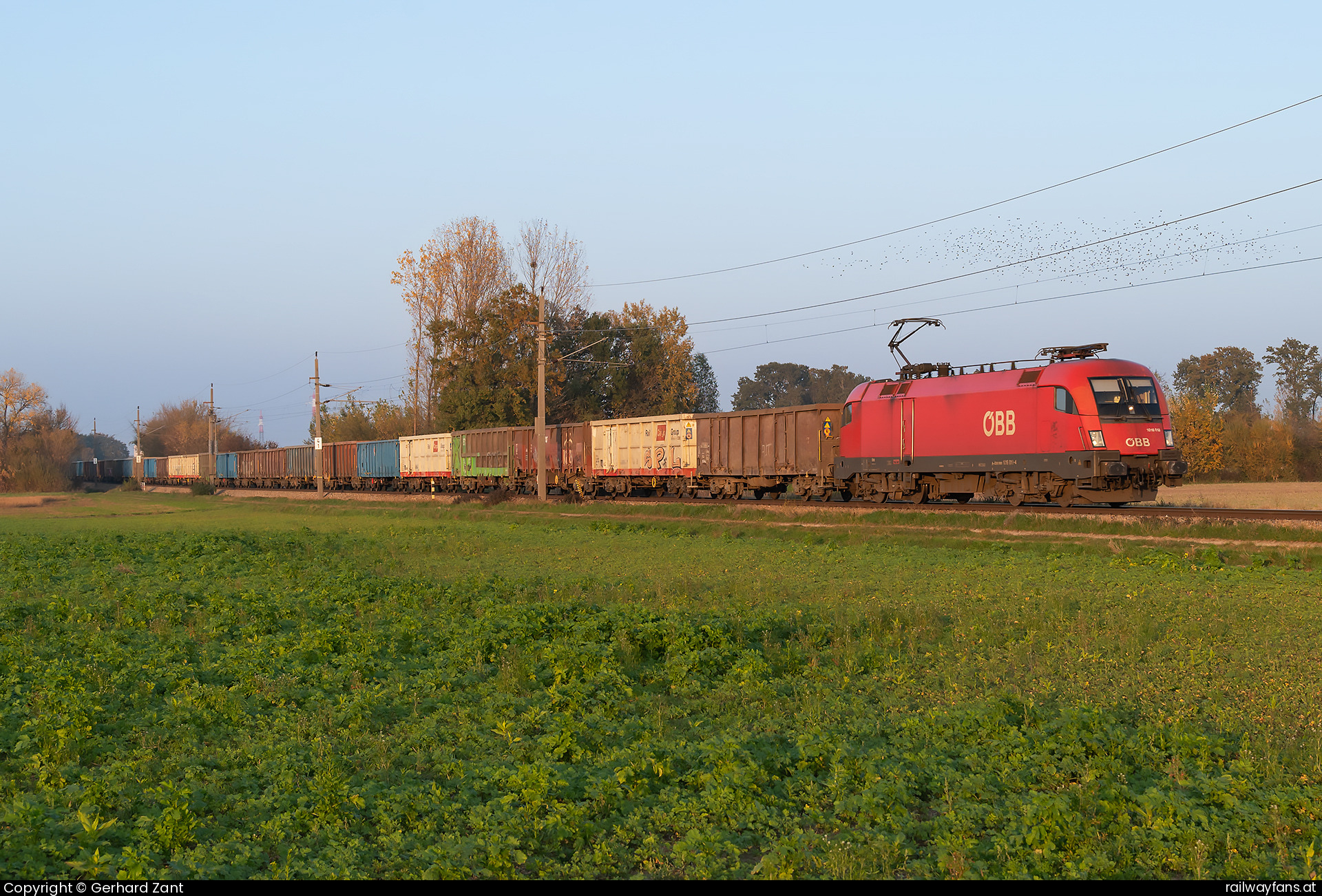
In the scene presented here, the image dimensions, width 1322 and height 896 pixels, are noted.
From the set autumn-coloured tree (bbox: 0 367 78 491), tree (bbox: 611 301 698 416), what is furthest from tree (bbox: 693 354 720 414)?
autumn-coloured tree (bbox: 0 367 78 491)

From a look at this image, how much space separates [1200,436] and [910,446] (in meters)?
50.9

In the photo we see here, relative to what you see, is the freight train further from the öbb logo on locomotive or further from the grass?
the grass

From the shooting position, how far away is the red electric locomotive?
2355 cm

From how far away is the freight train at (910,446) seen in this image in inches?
934

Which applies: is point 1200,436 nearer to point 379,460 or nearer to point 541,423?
point 541,423

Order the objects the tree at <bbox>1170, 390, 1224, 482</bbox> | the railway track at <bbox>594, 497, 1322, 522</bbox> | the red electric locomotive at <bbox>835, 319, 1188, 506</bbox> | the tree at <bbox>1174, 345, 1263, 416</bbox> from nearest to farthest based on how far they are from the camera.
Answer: the railway track at <bbox>594, 497, 1322, 522</bbox> < the red electric locomotive at <bbox>835, 319, 1188, 506</bbox> < the tree at <bbox>1170, 390, 1224, 482</bbox> < the tree at <bbox>1174, 345, 1263, 416</bbox>

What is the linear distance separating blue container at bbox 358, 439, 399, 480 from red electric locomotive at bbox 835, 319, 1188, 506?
120 ft

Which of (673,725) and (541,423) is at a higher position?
(541,423)

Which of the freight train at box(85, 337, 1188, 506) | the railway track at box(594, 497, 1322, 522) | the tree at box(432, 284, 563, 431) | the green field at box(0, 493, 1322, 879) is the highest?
the tree at box(432, 284, 563, 431)

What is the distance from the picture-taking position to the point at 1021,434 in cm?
2514

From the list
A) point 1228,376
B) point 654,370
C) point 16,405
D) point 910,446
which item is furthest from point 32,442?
point 1228,376

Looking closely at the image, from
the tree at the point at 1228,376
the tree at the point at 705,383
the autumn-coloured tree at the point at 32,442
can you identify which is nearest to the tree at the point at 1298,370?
the tree at the point at 1228,376

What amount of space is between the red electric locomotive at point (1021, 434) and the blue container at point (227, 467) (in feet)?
217

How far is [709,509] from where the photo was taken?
31312 mm
